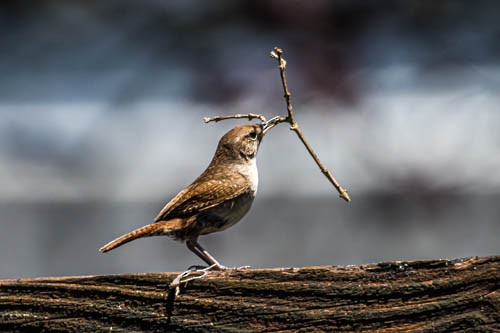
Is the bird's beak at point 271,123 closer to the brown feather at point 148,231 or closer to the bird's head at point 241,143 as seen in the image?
the bird's head at point 241,143

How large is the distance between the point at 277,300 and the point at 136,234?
0.67 m

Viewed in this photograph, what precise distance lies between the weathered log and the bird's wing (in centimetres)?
70

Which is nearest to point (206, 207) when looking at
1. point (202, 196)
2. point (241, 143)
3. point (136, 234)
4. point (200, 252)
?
point (202, 196)

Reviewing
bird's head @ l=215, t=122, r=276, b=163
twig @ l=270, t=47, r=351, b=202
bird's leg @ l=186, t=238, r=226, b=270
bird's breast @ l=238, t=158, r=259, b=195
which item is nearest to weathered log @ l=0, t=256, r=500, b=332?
twig @ l=270, t=47, r=351, b=202

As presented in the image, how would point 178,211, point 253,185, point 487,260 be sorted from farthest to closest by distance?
point 253,185 < point 178,211 < point 487,260

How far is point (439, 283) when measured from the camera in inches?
52.2

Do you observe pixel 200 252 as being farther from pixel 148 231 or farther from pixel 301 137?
pixel 301 137

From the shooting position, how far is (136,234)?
1933mm

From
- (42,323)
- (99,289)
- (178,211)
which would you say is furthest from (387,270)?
(178,211)

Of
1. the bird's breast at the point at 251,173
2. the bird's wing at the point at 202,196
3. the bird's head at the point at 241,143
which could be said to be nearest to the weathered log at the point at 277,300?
the bird's wing at the point at 202,196

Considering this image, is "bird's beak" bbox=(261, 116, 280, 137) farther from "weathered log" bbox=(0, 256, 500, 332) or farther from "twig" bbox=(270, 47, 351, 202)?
"weathered log" bbox=(0, 256, 500, 332)

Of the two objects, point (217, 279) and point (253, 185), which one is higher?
point (253, 185)

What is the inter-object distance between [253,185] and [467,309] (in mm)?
1137

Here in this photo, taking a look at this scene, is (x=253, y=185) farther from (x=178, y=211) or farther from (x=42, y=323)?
(x=42, y=323)
